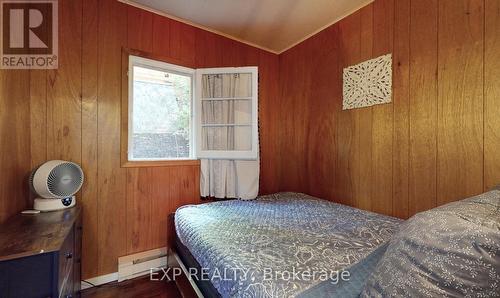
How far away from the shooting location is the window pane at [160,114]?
2053 millimetres

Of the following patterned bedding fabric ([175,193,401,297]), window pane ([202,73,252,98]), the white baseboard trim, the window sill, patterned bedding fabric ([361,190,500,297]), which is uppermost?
window pane ([202,73,252,98])

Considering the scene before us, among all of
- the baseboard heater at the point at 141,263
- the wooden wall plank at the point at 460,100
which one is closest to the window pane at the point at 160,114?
the baseboard heater at the point at 141,263

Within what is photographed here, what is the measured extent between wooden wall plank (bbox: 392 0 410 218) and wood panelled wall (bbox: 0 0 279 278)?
6.15ft

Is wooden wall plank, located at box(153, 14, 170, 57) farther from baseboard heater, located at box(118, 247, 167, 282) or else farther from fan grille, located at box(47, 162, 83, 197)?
baseboard heater, located at box(118, 247, 167, 282)

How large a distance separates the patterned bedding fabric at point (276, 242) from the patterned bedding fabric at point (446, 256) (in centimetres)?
28

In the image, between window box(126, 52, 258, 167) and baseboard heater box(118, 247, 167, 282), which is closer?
baseboard heater box(118, 247, 167, 282)

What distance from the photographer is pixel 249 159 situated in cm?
228

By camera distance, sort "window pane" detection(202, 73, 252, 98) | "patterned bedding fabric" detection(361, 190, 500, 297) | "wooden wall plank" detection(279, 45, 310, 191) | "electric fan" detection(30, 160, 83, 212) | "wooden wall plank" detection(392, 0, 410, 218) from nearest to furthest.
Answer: "patterned bedding fabric" detection(361, 190, 500, 297) → "electric fan" detection(30, 160, 83, 212) → "wooden wall plank" detection(392, 0, 410, 218) → "window pane" detection(202, 73, 252, 98) → "wooden wall plank" detection(279, 45, 310, 191)

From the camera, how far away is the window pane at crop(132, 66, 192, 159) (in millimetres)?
2053

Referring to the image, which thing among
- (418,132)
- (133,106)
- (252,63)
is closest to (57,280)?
(133,106)

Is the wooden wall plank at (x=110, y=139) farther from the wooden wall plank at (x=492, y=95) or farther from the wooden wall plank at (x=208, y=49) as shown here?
the wooden wall plank at (x=492, y=95)

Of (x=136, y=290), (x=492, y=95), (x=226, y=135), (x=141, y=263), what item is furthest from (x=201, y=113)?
(x=492, y=95)

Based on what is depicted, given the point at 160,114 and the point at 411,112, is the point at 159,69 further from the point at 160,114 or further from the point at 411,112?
the point at 411,112

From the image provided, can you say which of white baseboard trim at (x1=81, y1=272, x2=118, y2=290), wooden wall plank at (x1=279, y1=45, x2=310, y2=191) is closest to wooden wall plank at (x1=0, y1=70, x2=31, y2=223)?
white baseboard trim at (x1=81, y1=272, x2=118, y2=290)
